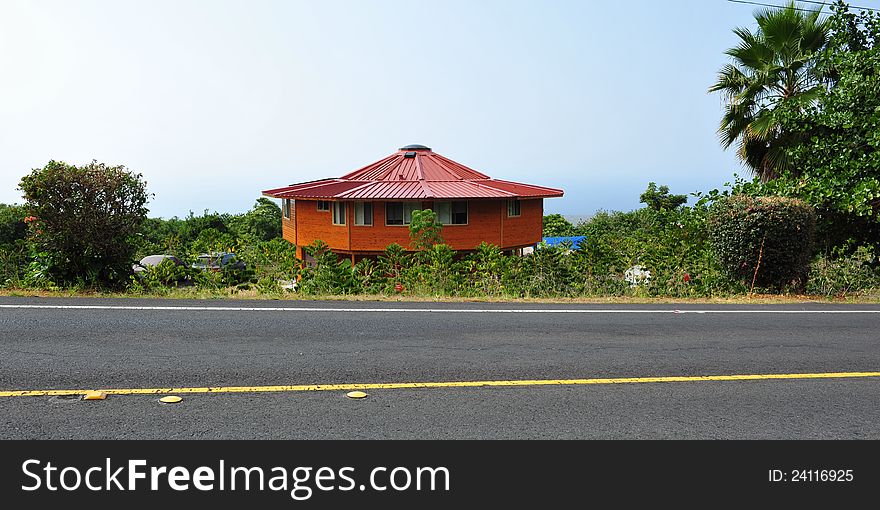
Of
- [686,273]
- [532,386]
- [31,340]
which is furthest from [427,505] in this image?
[686,273]

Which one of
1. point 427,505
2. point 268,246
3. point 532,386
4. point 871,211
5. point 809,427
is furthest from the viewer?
point 871,211

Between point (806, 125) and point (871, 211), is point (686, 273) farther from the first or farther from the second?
point (806, 125)

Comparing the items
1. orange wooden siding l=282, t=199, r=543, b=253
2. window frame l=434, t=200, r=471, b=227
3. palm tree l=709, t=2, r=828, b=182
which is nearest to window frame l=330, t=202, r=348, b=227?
orange wooden siding l=282, t=199, r=543, b=253

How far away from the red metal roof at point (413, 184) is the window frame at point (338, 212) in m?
0.59

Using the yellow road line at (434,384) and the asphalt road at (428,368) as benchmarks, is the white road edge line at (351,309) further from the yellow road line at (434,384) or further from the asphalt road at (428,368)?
the yellow road line at (434,384)

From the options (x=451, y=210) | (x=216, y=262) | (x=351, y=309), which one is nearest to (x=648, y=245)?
(x=351, y=309)

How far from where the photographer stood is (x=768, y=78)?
63.7 ft

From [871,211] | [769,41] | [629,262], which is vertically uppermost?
[769,41]

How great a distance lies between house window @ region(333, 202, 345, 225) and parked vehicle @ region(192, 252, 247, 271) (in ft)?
64.8

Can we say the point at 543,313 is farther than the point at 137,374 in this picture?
Yes

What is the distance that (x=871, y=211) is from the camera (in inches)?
581

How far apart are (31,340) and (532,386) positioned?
203 inches

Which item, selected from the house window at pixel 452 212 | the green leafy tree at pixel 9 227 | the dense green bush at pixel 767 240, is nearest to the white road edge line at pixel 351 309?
the dense green bush at pixel 767 240

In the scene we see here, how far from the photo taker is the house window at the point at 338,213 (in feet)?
107
